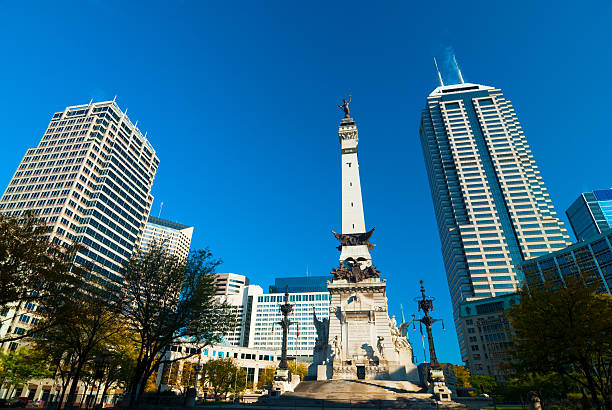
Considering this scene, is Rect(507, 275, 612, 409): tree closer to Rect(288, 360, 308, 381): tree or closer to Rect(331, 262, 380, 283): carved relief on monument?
Rect(331, 262, 380, 283): carved relief on monument

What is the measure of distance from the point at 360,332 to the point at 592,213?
479ft

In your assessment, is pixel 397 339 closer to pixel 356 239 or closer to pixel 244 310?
pixel 356 239

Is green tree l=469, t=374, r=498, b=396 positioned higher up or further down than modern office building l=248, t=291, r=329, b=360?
further down

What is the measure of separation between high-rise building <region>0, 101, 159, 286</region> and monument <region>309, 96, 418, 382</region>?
51425mm

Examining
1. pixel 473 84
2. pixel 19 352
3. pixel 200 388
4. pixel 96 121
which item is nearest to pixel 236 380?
pixel 200 388

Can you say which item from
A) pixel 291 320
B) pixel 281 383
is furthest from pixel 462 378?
pixel 291 320

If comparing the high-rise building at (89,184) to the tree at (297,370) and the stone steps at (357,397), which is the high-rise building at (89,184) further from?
the stone steps at (357,397)

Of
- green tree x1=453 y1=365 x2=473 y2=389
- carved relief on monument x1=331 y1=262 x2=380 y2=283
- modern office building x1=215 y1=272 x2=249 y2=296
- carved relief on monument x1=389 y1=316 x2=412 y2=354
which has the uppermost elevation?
modern office building x1=215 y1=272 x2=249 y2=296

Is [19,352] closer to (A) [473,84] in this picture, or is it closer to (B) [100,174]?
(B) [100,174]

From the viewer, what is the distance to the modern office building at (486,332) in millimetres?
79125

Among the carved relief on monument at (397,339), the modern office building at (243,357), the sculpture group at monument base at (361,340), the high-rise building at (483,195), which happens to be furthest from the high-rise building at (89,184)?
the high-rise building at (483,195)

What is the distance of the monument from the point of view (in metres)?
36.7

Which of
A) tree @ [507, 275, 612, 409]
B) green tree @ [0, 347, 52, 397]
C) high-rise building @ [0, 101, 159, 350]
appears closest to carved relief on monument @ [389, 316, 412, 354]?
tree @ [507, 275, 612, 409]

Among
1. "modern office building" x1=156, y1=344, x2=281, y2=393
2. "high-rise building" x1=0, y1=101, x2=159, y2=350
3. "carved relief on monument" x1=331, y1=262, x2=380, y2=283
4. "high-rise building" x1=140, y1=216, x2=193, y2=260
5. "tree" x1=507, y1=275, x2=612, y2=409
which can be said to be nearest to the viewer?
"tree" x1=507, y1=275, x2=612, y2=409
